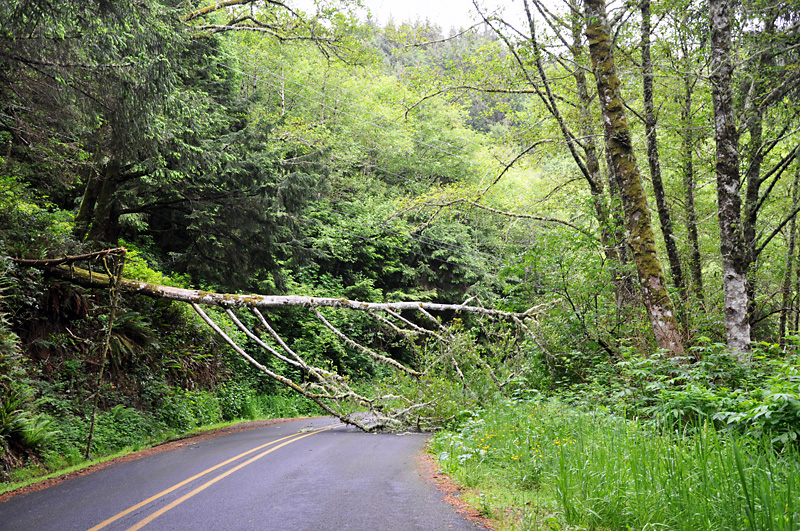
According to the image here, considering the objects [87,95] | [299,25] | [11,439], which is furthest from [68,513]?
[299,25]

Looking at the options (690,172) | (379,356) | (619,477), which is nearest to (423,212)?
(379,356)

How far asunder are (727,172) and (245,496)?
8.44 meters

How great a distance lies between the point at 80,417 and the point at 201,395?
17.1 ft

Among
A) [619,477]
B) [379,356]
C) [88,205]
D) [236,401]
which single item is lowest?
[236,401]

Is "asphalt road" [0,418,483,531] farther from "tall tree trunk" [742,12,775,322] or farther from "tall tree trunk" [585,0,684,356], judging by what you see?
"tall tree trunk" [742,12,775,322]

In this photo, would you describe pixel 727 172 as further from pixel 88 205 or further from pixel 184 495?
pixel 88 205

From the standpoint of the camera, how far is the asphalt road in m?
4.95

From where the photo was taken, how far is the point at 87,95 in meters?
9.22

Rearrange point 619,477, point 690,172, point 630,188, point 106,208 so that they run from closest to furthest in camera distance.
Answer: point 619,477 → point 630,188 → point 106,208 → point 690,172

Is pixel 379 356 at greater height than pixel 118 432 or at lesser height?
greater

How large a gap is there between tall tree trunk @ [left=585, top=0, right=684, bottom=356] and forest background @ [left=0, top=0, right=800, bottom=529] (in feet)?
0.13

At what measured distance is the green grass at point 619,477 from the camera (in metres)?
3.36

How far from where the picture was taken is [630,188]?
358 inches

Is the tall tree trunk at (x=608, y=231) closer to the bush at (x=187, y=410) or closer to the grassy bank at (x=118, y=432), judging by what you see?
the grassy bank at (x=118, y=432)
